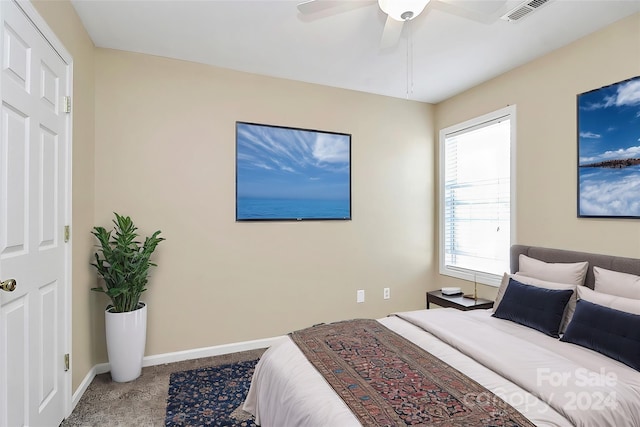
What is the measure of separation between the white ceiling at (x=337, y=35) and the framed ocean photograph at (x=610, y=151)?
1.82 ft

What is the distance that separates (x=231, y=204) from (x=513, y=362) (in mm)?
2576

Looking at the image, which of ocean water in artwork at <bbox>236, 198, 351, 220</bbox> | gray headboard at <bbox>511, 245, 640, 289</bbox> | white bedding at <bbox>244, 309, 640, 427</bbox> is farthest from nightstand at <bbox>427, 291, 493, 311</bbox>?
ocean water in artwork at <bbox>236, 198, 351, 220</bbox>

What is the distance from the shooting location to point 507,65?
10.6 ft

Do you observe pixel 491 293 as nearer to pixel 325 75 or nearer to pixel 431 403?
pixel 431 403

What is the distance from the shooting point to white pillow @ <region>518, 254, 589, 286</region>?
2.48m

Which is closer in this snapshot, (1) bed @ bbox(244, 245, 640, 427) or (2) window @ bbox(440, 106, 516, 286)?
(1) bed @ bbox(244, 245, 640, 427)

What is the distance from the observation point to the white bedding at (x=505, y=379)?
141cm

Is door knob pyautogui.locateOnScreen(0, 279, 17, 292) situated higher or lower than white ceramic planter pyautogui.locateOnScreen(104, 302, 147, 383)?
higher

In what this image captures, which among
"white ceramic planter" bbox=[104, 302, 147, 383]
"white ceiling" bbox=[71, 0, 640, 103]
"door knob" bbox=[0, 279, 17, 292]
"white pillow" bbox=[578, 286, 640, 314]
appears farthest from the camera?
"white ceramic planter" bbox=[104, 302, 147, 383]

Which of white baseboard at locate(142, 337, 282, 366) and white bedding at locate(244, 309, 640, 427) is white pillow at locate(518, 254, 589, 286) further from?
white baseboard at locate(142, 337, 282, 366)

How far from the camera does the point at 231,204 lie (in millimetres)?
3330

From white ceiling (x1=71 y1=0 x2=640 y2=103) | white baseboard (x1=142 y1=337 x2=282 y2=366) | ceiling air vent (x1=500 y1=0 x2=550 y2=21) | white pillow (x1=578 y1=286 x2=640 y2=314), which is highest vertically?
white ceiling (x1=71 y1=0 x2=640 y2=103)

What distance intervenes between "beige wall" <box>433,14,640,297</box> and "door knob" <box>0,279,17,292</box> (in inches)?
144

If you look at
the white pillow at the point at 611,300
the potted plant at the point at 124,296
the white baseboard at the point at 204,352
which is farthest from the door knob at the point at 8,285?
the white pillow at the point at 611,300
